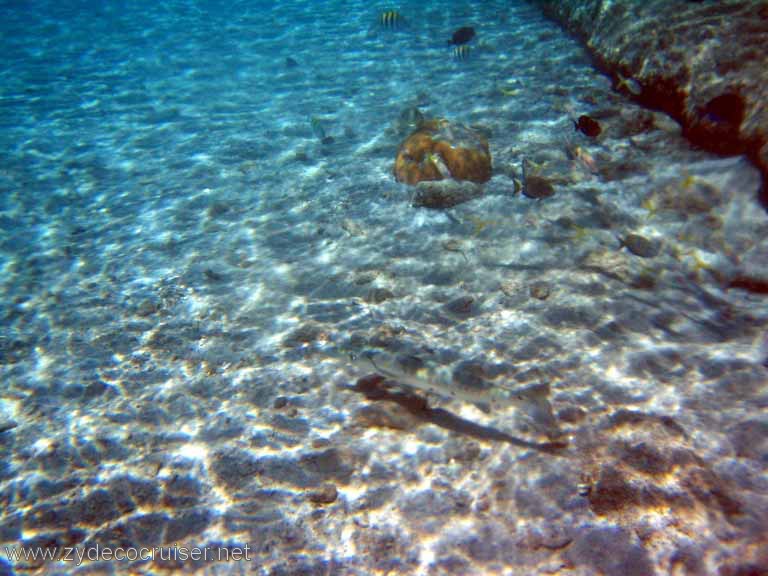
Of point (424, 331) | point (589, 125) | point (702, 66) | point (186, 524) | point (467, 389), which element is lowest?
point (186, 524)

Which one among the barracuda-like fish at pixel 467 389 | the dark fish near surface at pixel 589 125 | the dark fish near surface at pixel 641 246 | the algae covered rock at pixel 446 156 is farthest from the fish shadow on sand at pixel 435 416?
the dark fish near surface at pixel 589 125

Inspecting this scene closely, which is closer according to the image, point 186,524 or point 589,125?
point 186,524

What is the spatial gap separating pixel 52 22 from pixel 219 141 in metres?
24.5

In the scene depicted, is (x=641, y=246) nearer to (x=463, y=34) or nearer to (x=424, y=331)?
(x=424, y=331)

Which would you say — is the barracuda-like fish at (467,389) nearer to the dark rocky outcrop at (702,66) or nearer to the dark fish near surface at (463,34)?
the dark rocky outcrop at (702,66)

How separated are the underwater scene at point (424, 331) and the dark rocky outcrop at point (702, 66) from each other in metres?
0.05

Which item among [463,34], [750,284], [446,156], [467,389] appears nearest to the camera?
[467,389]

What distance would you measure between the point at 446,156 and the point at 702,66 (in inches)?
176

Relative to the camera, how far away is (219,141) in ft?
39.9

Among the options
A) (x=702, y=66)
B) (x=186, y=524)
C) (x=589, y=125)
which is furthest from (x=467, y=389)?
(x=702, y=66)

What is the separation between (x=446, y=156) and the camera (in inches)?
311

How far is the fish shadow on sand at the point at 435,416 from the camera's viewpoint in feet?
12.9

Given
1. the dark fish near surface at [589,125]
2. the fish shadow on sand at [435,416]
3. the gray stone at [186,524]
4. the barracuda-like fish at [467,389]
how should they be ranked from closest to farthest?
the gray stone at [186,524] < the barracuda-like fish at [467,389] < the fish shadow on sand at [435,416] < the dark fish near surface at [589,125]

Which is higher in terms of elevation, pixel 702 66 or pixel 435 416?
pixel 702 66
